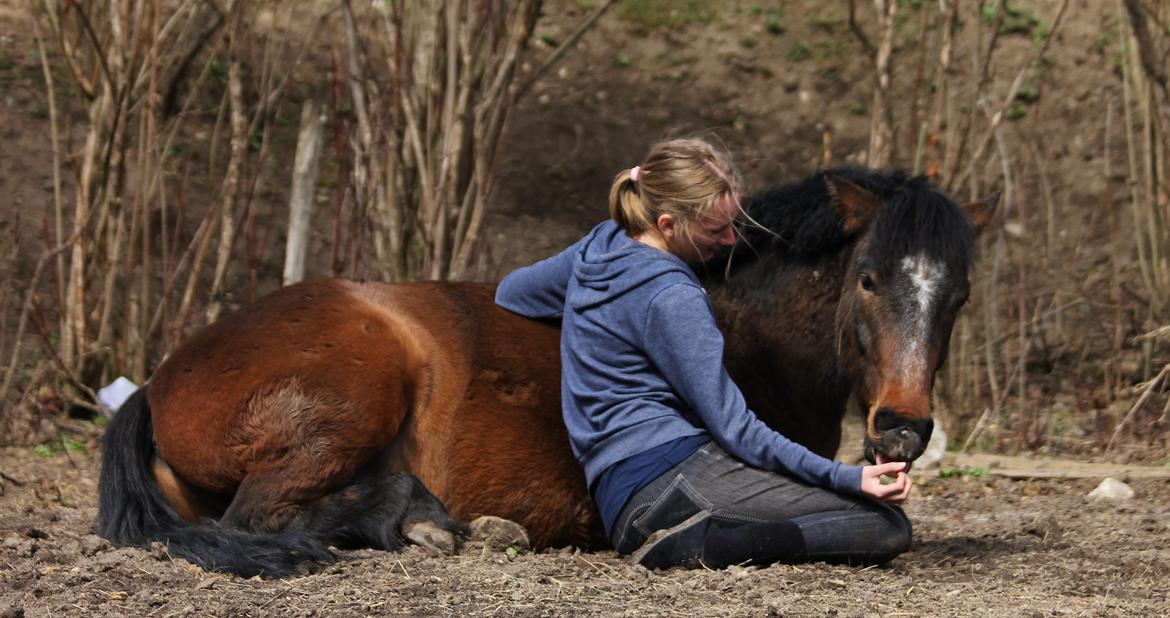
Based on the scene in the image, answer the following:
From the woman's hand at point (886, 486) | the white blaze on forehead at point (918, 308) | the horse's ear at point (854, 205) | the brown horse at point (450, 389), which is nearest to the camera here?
the woman's hand at point (886, 486)

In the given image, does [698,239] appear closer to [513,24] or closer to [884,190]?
[884,190]

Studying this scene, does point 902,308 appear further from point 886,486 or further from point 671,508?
point 671,508

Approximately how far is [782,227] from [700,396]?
32.2 inches

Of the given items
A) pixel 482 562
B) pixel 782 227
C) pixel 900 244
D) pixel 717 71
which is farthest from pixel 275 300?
pixel 717 71

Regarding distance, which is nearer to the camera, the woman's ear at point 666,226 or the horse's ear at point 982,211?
the woman's ear at point 666,226

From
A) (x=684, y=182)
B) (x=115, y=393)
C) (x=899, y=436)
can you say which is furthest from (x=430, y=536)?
(x=115, y=393)

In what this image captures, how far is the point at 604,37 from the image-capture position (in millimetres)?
13625

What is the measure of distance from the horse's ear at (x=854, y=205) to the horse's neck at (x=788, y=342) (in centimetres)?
12

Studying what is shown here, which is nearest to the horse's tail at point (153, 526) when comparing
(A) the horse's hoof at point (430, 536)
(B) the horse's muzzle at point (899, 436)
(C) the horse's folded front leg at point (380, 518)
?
(C) the horse's folded front leg at point (380, 518)

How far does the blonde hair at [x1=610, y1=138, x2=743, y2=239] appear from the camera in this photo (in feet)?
12.8

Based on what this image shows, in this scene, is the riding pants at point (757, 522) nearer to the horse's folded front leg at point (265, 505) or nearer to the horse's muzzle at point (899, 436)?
the horse's muzzle at point (899, 436)

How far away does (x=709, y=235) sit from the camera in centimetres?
404

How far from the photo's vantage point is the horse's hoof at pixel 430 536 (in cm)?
399

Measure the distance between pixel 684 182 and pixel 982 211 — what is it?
125 centimetres
